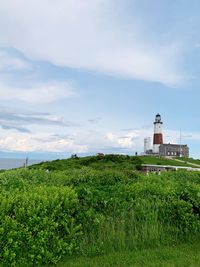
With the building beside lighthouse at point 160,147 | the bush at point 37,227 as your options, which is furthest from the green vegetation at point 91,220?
the building beside lighthouse at point 160,147

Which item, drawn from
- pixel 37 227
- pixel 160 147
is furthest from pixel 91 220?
pixel 160 147

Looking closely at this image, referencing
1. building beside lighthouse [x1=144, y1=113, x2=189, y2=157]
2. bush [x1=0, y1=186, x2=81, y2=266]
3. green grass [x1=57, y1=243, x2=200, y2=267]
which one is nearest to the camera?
bush [x1=0, y1=186, x2=81, y2=266]

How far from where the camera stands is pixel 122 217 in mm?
5000

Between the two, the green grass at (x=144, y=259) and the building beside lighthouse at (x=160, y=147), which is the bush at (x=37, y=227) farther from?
the building beside lighthouse at (x=160, y=147)

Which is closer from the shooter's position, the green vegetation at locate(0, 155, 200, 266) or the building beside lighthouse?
the green vegetation at locate(0, 155, 200, 266)

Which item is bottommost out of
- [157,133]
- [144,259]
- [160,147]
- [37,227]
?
[144,259]

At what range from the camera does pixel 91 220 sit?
4.81 m

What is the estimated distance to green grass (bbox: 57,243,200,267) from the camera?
4.20 m

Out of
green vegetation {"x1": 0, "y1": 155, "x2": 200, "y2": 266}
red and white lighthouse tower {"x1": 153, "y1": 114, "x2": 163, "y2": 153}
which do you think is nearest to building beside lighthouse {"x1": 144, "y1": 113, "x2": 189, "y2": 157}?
red and white lighthouse tower {"x1": 153, "y1": 114, "x2": 163, "y2": 153}

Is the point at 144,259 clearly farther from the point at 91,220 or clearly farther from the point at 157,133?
the point at 157,133

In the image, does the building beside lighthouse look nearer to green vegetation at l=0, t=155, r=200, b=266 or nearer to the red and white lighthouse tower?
the red and white lighthouse tower

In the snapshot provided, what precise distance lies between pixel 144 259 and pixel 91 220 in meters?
0.96

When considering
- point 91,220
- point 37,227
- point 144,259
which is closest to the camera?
point 37,227

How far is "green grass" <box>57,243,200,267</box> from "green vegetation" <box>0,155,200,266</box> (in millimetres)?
85
